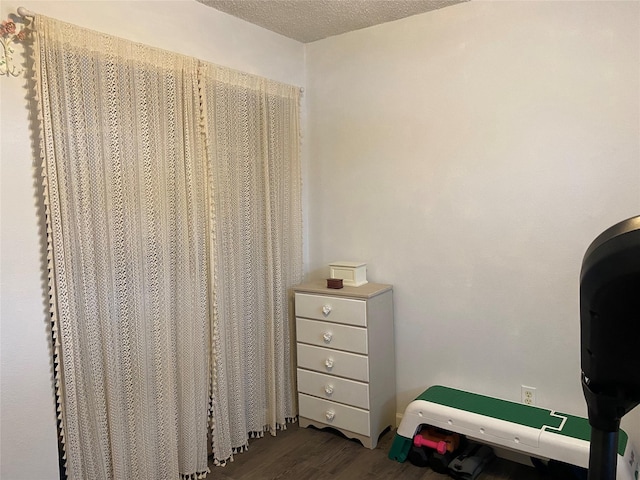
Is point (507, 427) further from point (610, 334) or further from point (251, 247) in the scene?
point (610, 334)

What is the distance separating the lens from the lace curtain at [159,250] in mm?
1944

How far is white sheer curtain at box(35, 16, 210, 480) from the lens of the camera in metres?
1.92

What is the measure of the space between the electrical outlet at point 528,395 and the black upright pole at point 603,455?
2038 mm

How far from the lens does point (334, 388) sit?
2.83m

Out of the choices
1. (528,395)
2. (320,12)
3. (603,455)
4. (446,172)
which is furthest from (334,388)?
(603,455)

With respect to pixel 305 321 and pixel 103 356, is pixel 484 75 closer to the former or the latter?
pixel 305 321

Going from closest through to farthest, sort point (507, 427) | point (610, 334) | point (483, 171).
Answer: point (610, 334) < point (507, 427) < point (483, 171)

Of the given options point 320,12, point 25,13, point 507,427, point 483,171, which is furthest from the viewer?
point 320,12

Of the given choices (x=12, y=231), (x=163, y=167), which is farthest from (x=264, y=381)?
(x=12, y=231)

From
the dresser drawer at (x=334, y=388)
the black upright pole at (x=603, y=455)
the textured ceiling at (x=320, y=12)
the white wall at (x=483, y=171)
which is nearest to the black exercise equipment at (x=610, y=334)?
the black upright pole at (x=603, y=455)

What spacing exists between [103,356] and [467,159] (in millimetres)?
2074

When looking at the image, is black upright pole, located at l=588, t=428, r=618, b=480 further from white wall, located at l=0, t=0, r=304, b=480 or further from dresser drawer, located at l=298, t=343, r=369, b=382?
dresser drawer, located at l=298, t=343, r=369, b=382

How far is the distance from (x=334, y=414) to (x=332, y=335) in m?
0.48

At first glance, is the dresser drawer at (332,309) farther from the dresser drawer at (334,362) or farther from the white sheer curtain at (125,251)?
the white sheer curtain at (125,251)
